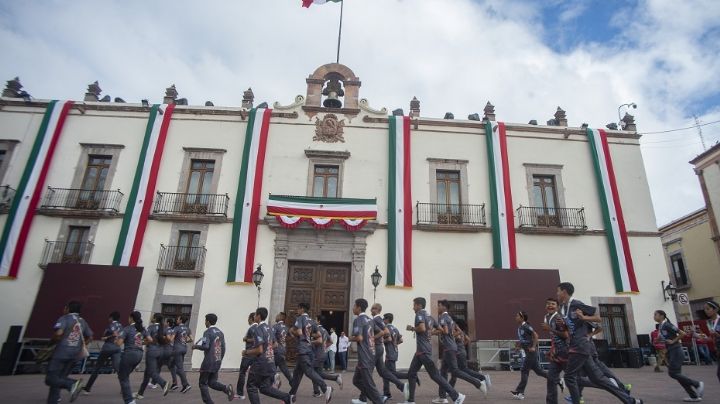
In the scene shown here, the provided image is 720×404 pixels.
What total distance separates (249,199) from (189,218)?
89.5 inches

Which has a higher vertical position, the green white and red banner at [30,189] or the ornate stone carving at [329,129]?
the ornate stone carving at [329,129]

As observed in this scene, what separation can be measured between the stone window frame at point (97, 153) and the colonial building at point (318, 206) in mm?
54

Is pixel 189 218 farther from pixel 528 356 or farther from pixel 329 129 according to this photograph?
pixel 528 356

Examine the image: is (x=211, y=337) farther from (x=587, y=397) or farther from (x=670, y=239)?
(x=670, y=239)

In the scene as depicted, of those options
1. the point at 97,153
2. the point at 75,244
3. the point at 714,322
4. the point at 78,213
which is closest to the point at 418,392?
the point at 714,322

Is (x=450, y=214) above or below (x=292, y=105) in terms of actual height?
below

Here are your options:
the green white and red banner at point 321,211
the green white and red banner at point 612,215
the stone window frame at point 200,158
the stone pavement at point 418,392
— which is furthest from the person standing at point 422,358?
the green white and red banner at point 612,215

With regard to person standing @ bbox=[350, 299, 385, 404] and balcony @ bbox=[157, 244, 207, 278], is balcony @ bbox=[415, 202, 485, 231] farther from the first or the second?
person standing @ bbox=[350, 299, 385, 404]

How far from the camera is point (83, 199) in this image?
1590 cm

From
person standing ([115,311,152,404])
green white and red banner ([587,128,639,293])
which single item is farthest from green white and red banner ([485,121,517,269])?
person standing ([115,311,152,404])

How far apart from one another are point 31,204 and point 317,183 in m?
10.7

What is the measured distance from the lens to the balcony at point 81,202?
1542 centimetres

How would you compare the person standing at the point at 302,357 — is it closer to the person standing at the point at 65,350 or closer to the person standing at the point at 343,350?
the person standing at the point at 65,350

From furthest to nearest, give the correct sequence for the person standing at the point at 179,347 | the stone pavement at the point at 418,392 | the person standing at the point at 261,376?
the person standing at the point at 179,347
the stone pavement at the point at 418,392
the person standing at the point at 261,376
